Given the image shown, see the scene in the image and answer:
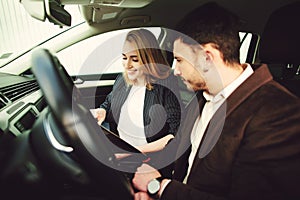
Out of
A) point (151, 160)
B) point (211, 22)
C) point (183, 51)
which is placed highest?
point (211, 22)

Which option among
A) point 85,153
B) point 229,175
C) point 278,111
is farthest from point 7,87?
point 278,111

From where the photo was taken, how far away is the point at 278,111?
110cm

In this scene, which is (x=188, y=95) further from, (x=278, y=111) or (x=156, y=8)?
(x=278, y=111)

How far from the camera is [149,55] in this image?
209 centimetres

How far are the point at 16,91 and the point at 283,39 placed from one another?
145cm

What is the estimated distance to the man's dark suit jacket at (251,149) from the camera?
107cm

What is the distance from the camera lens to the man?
1.08 metres

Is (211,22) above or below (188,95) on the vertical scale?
above

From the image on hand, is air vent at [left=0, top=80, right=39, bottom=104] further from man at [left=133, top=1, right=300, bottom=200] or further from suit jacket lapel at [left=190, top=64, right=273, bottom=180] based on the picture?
suit jacket lapel at [left=190, top=64, right=273, bottom=180]

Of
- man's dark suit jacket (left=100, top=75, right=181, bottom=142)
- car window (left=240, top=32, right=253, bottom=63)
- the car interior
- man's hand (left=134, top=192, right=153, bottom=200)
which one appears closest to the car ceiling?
the car interior

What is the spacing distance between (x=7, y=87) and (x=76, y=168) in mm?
879

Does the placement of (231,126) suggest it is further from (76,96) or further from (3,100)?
(3,100)

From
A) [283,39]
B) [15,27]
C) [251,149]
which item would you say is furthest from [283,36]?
[15,27]

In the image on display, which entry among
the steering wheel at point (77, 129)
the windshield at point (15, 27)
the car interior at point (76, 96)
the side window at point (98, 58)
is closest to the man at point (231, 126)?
the car interior at point (76, 96)
